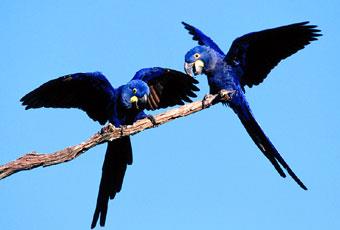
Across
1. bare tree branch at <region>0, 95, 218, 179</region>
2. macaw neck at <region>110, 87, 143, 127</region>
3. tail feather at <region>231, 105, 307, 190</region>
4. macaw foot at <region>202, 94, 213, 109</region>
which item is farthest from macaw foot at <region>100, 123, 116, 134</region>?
tail feather at <region>231, 105, 307, 190</region>

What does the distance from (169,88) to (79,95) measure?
136 centimetres

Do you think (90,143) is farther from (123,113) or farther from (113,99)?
(113,99)

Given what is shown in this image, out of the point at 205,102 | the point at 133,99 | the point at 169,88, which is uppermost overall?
the point at 169,88

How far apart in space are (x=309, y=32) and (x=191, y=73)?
1541 millimetres

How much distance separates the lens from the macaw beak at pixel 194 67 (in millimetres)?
6387

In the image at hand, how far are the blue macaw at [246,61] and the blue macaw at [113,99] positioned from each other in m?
0.91

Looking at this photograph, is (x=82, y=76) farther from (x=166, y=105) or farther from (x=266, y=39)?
(x=266, y=39)

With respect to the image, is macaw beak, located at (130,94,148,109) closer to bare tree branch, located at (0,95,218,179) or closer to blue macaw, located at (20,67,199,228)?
blue macaw, located at (20,67,199,228)

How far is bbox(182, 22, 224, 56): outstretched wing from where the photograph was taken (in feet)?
23.4

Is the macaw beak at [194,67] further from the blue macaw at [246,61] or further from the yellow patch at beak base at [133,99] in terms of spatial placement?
the yellow patch at beak base at [133,99]

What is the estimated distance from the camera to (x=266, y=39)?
6.34m

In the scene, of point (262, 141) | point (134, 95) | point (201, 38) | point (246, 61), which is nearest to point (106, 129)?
point (134, 95)

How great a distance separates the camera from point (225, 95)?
20.0ft

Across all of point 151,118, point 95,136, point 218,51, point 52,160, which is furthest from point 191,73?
point 52,160
